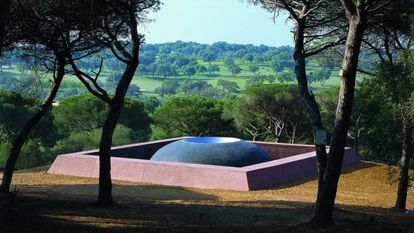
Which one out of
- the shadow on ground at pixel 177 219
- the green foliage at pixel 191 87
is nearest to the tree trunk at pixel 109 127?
the shadow on ground at pixel 177 219

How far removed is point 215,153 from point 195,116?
1996 centimetres

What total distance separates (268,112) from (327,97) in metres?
5.70

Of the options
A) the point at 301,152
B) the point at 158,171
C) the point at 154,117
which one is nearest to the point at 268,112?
the point at 154,117

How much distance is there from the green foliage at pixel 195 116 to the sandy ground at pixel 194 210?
70.8ft

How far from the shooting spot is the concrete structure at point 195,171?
2095cm

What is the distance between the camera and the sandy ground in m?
9.92

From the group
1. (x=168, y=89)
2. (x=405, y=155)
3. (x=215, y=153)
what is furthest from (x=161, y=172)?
(x=168, y=89)

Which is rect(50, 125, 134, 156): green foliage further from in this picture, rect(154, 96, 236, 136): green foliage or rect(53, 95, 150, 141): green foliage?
rect(154, 96, 236, 136): green foliage

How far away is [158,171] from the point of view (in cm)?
2247

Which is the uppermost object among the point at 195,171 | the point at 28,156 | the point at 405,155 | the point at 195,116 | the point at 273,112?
the point at 405,155

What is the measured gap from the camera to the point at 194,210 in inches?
535

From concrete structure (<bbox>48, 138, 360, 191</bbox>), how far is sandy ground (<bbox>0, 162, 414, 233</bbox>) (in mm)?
687

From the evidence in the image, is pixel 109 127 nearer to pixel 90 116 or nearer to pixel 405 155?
pixel 405 155

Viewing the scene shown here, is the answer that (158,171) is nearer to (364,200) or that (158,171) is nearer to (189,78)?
(364,200)
